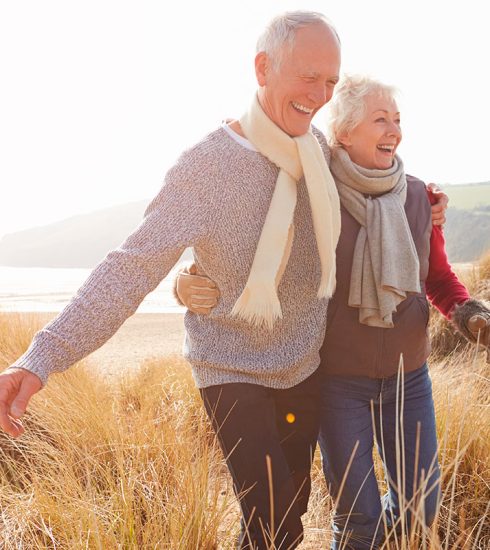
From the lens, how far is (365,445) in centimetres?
204

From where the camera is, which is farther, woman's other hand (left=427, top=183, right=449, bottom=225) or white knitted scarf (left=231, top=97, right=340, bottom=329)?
woman's other hand (left=427, top=183, right=449, bottom=225)

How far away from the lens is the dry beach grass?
1.97 meters

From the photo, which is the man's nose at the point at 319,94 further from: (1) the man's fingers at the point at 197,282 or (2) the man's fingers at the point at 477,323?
(2) the man's fingers at the point at 477,323

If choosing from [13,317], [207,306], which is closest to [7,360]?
[13,317]

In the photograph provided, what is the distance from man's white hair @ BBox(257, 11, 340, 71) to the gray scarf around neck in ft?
1.61

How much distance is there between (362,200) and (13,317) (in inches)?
179

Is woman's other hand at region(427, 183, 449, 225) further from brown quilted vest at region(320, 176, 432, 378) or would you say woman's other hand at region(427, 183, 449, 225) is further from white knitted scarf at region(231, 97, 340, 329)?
white knitted scarf at region(231, 97, 340, 329)

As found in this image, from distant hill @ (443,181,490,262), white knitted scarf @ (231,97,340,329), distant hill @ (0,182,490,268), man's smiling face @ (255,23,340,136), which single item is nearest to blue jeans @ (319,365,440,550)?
white knitted scarf @ (231,97,340,329)

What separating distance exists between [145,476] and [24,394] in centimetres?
116

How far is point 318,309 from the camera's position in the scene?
6.79ft

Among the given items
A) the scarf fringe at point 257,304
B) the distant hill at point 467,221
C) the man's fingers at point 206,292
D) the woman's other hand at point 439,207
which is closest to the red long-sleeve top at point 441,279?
the woman's other hand at point 439,207

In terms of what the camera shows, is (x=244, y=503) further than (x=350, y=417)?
No

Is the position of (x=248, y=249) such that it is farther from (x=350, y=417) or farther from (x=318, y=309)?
(x=350, y=417)

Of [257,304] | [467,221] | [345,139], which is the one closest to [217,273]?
[257,304]
